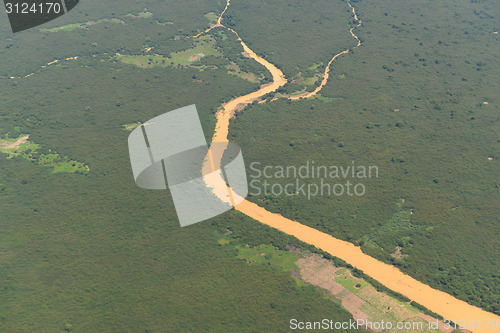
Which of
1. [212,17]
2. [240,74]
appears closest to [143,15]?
[212,17]

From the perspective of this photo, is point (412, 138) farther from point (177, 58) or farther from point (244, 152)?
point (177, 58)

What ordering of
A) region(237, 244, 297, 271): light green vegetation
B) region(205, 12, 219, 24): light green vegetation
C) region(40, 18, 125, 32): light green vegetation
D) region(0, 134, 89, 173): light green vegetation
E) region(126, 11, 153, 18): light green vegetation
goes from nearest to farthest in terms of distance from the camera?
region(237, 244, 297, 271): light green vegetation → region(0, 134, 89, 173): light green vegetation → region(40, 18, 125, 32): light green vegetation → region(126, 11, 153, 18): light green vegetation → region(205, 12, 219, 24): light green vegetation

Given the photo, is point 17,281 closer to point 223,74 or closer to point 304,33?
point 223,74

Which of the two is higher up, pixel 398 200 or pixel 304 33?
pixel 304 33

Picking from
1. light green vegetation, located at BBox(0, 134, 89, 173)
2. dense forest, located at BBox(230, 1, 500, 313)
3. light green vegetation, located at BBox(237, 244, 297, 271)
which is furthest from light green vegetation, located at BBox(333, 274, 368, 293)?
light green vegetation, located at BBox(0, 134, 89, 173)

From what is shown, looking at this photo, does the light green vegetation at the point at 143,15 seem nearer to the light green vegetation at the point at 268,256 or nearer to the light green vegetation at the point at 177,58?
the light green vegetation at the point at 177,58

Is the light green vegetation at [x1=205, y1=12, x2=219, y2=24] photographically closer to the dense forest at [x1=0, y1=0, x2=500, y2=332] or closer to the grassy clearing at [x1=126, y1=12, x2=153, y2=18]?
the dense forest at [x1=0, y1=0, x2=500, y2=332]

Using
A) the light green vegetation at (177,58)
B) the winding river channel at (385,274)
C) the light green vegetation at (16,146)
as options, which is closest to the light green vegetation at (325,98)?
the light green vegetation at (177,58)

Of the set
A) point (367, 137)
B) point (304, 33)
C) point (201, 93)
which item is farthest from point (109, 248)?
point (304, 33)

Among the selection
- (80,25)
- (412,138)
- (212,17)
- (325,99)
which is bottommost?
(412,138)

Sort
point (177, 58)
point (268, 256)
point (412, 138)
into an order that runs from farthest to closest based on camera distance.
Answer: point (177, 58), point (412, 138), point (268, 256)

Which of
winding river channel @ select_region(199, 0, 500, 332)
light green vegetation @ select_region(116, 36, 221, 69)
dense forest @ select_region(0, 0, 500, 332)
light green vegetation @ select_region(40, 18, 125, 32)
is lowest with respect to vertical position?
winding river channel @ select_region(199, 0, 500, 332)
